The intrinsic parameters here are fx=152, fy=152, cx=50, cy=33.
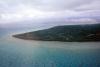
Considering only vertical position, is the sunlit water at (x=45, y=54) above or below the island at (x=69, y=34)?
below

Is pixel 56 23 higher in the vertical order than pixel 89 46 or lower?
higher

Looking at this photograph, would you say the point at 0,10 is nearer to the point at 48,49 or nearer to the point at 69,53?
the point at 48,49

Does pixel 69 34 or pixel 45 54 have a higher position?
pixel 69 34

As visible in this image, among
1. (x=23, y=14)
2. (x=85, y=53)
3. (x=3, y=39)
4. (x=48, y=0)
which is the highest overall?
(x=48, y=0)

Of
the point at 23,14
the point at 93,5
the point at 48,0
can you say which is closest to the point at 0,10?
the point at 23,14
